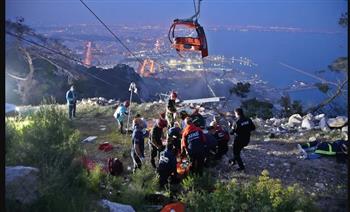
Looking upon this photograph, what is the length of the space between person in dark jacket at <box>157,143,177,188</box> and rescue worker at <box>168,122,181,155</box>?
0.21 metres

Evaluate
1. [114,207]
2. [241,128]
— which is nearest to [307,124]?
[241,128]

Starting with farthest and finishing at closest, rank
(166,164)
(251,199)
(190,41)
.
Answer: (190,41)
(166,164)
(251,199)

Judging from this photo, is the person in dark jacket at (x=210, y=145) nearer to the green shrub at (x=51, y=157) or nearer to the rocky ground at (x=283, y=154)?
the rocky ground at (x=283, y=154)

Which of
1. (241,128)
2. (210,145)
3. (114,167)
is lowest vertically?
(114,167)

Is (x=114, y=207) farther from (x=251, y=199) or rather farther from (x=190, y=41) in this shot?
(x=190, y=41)

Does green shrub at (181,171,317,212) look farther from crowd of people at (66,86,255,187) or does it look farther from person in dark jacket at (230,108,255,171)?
person in dark jacket at (230,108,255,171)

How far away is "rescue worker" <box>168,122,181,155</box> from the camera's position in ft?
26.1

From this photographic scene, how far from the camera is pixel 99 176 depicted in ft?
25.1

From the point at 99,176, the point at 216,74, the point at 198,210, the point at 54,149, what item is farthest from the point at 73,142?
the point at 216,74

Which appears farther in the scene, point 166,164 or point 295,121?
point 295,121

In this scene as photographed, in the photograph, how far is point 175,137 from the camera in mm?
8203

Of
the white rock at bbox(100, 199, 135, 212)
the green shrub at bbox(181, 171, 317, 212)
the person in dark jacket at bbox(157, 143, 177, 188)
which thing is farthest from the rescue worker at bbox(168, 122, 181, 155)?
the white rock at bbox(100, 199, 135, 212)

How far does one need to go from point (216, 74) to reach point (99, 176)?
42.0 metres

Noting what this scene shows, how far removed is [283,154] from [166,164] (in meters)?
4.08
